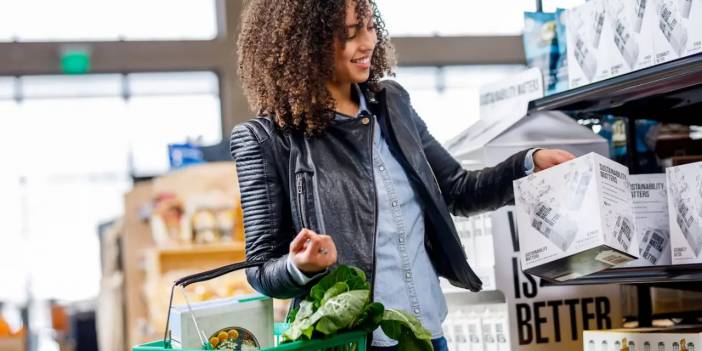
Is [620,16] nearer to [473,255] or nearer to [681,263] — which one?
[681,263]

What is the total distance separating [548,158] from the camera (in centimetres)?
242

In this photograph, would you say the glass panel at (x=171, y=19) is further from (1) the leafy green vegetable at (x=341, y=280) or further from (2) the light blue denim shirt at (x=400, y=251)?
(1) the leafy green vegetable at (x=341, y=280)

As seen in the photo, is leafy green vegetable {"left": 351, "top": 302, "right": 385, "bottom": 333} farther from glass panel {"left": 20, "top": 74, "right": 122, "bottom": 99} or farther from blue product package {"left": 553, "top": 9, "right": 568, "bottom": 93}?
glass panel {"left": 20, "top": 74, "right": 122, "bottom": 99}

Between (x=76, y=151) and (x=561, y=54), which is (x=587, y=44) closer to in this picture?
(x=561, y=54)

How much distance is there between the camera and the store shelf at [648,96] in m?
2.31

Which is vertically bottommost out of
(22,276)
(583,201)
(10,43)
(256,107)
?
(22,276)

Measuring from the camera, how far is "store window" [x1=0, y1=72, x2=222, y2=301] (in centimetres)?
1070

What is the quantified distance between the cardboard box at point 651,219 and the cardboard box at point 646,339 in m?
A: 0.17

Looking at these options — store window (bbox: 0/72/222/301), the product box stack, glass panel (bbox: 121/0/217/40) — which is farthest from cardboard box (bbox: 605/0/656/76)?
glass panel (bbox: 121/0/217/40)

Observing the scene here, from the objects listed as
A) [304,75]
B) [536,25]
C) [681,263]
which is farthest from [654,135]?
[304,75]

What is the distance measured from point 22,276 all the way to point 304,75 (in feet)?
29.9

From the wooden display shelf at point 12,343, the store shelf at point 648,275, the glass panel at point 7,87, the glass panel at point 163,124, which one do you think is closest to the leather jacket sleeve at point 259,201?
the store shelf at point 648,275

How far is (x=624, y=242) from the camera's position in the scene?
7.34 feet

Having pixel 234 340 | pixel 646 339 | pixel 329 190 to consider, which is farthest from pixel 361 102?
pixel 646 339
